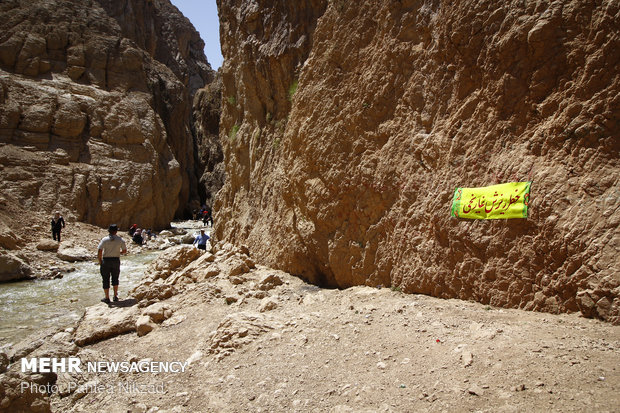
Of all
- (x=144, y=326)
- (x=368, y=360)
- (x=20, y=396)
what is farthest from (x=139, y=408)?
(x=368, y=360)

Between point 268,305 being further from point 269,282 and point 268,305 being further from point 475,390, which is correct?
point 475,390

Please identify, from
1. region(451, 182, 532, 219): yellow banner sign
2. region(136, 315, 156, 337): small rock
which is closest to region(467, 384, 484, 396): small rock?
region(451, 182, 532, 219): yellow banner sign

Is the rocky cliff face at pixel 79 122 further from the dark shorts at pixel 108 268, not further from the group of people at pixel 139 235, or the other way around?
the dark shorts at pixel 108 268

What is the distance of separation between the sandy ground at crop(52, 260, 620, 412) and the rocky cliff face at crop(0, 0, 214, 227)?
15848 millimetres

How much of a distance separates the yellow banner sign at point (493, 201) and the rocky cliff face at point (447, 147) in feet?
0.26

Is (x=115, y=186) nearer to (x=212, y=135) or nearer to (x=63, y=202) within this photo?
(x=63, y=202)

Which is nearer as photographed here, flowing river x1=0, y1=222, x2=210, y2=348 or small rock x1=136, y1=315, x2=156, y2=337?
small rock x1=136, y1=315, x2=156, y2=337

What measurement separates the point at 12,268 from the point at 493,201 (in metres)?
11.9

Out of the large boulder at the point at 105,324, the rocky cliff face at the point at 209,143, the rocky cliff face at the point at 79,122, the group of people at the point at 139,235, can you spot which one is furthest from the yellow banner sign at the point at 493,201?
the rocky cliff face at the point at 209,143

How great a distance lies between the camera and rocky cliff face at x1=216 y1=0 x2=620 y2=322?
3168 mm

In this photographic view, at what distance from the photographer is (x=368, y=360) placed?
3.22 meters

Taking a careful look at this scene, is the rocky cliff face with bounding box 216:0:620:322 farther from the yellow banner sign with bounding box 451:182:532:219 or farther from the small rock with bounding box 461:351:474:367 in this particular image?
the small rock with bounding box 461:351:474:367

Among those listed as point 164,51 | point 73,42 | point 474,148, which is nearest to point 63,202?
point 73,42

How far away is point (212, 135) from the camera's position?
3581 cm
